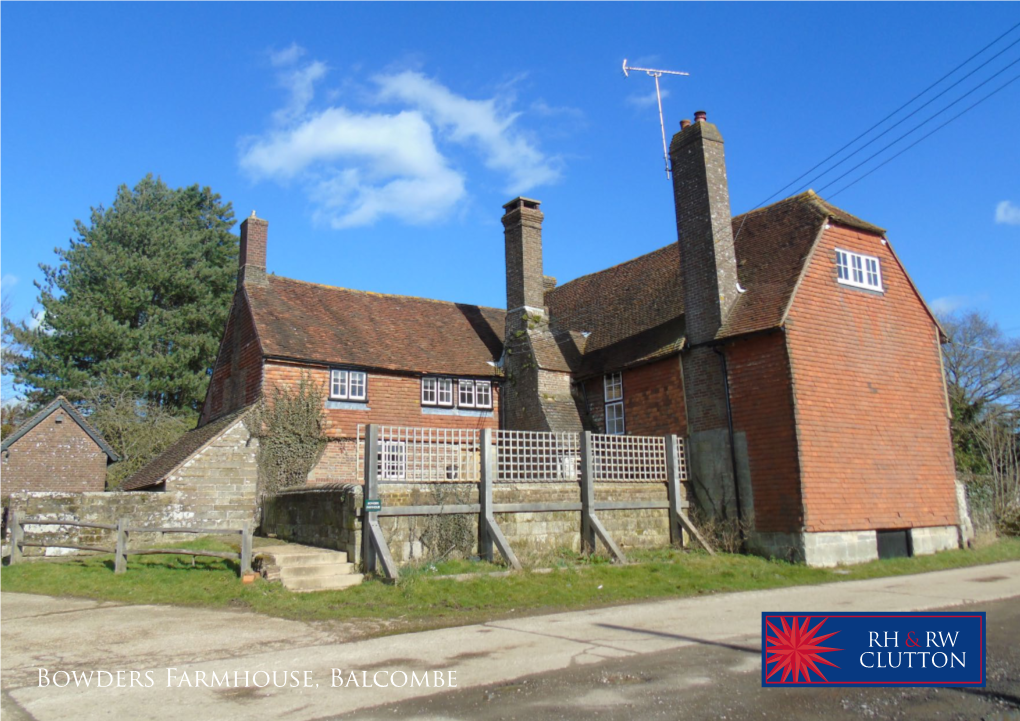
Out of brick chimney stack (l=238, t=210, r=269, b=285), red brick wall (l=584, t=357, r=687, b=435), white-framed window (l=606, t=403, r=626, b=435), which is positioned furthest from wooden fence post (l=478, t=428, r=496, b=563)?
brick chimney stack (l=238, t=210, r=269, b=285)

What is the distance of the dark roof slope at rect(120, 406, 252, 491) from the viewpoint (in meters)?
19.0

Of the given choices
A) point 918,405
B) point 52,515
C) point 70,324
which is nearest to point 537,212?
point 918,405

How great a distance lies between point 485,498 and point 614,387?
780 cm

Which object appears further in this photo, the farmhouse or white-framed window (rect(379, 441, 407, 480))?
the farmhouse

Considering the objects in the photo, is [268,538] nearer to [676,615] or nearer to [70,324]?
[676,615]

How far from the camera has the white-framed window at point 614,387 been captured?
2102 cm

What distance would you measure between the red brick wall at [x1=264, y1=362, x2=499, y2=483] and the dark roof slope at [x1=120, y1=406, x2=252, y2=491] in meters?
1.54

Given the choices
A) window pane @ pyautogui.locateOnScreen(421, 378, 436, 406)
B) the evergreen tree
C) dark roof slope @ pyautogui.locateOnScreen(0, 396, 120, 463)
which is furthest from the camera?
the evergreen tree

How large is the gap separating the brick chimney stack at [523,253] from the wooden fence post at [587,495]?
794 centimetres

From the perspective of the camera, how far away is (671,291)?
21.7 metres

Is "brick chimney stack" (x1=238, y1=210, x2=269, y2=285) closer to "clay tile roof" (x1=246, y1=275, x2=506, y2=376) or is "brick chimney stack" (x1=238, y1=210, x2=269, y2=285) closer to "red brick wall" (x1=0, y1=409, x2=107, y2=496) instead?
"clay tile roof" (x1=246, y1=275, x2=506, y2=376)

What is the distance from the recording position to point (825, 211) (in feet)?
60.5

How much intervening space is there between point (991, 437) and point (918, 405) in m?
8.80

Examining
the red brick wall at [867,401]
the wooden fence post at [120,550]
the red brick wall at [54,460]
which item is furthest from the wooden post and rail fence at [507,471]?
the red brick wall at [54,460]
